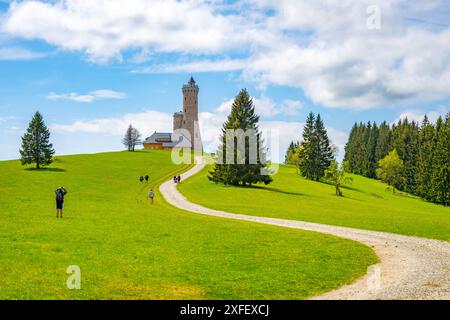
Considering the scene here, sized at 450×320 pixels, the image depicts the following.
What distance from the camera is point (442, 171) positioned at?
8712 cm

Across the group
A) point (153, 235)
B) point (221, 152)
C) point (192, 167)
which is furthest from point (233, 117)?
point (153, 235)

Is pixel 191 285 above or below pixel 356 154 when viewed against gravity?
below

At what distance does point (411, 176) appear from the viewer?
111938mm

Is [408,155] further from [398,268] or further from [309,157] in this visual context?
[398,268]

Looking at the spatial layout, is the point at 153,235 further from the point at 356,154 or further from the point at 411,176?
the point at 356,154

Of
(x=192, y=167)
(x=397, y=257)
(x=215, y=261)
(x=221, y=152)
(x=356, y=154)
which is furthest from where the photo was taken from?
(x=356, y=154)

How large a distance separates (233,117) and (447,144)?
5186 cm

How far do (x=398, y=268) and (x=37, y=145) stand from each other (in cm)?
7544

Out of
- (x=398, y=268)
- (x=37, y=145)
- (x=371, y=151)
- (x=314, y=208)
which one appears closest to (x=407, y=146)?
(x=371, y=151)

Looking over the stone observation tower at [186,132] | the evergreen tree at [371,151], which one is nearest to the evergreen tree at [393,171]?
the evergreen tree at [371,151]

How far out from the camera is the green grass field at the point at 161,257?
14.9 metres

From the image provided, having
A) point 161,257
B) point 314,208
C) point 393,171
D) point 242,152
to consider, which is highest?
point 242,152

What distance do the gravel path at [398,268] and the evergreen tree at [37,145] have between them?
5980 centimetres

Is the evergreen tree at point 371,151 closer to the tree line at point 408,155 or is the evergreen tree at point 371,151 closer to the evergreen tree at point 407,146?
the tree line at point 408,155
